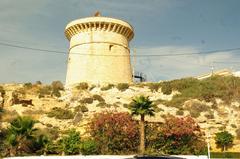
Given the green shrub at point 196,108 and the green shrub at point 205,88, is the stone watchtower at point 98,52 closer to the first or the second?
the green shrub at point 205,88

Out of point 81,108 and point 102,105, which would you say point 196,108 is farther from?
point 81,108

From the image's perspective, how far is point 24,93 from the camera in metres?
44.7

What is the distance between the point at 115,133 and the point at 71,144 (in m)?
3.90

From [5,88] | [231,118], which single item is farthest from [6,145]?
[231,118]

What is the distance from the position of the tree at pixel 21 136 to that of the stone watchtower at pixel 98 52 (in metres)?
18.9

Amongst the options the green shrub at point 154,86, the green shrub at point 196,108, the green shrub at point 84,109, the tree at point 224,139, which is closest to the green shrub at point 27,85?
the green shrub at point 84,109

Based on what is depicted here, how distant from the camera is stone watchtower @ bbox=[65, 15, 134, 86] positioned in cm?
4922

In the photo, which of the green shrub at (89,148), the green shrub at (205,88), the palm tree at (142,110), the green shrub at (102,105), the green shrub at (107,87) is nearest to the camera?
the green shrub at (89,148)

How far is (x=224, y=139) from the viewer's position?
33344 millimetres

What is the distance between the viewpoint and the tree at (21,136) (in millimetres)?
29656

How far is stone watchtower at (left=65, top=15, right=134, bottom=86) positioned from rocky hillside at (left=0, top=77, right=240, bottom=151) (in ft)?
8.11

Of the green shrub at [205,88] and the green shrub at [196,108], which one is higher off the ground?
the green shrub at [205,88]

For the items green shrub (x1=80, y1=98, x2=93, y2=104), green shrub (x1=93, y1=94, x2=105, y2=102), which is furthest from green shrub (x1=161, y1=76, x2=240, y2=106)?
green shrub (x1=80, y1=98, x2=93, y2=104)

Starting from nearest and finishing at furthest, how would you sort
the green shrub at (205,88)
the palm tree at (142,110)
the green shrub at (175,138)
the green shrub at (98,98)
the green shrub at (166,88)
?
the palm tree at (142,110) < the green shrub at (175,138) < the green shrub at (205,88) < the green shrub at (98,98) < the green shrub at (166,88)
